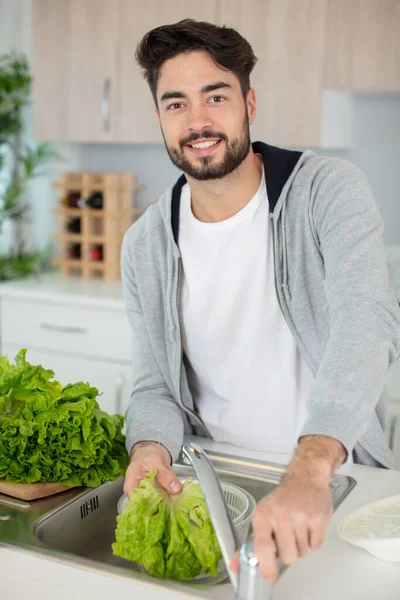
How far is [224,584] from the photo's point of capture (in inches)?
38.9

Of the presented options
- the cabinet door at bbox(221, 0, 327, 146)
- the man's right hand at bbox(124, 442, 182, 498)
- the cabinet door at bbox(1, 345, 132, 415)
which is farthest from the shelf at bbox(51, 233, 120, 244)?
the man's right hand at bbox(124, 442, 182, 498)

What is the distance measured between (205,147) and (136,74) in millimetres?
1673

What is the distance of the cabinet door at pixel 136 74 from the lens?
307cm

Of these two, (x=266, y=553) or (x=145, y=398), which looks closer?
(x=266, y=553)

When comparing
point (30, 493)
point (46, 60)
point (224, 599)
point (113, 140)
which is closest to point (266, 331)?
point (30, 493)

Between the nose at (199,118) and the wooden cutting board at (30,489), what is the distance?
0.80 metres

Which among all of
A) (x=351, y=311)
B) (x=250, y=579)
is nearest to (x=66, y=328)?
(x=351, y=311)

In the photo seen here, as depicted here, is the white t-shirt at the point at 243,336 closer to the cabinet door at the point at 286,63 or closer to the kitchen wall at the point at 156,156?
the cabinet door at the point at 286,63

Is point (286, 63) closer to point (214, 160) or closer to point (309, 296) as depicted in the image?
point (214, 160)

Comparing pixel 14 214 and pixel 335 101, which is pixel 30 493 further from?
pixel 14 214

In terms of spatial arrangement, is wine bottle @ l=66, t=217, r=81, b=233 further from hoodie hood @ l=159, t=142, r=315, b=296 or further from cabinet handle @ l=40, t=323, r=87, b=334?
hoodie hood @ l=159, t=142, r=315, b=296

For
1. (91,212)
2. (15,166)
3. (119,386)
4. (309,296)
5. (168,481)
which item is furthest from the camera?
(15,166)

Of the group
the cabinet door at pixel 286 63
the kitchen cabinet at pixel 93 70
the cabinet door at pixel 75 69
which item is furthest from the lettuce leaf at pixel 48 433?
the cabinet door at pixel 75 69

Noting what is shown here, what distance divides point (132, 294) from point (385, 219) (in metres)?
1.71
